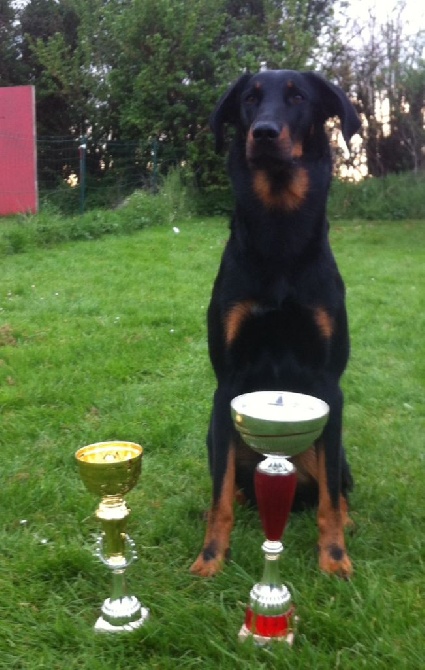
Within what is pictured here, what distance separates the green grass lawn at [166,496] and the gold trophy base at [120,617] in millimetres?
31

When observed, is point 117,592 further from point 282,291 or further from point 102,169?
point 102,169

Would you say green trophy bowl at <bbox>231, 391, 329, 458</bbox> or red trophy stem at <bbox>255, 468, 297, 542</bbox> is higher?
green trophy bowl at <bbox>231, 391, 329, 458</bbox>

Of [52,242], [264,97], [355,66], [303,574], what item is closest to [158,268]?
[52,242]

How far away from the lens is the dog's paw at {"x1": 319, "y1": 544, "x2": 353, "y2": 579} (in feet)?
7.25

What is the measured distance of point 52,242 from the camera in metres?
9.19

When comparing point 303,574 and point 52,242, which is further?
point 52,242

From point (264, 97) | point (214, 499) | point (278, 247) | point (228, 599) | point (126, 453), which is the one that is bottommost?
point (228, 599)

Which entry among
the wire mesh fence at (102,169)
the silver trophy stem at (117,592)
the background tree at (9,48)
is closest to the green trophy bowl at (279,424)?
the silver trophy stem at (117,592)

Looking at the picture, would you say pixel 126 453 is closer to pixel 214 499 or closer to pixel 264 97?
pixel 214 499

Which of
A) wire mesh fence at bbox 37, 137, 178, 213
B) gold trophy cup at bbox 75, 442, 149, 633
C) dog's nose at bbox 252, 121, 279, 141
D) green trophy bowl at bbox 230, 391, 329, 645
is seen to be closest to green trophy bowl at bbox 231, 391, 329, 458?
green trophy bowl at bbox 230, 391, 329, 645

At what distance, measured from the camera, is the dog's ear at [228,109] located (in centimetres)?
257

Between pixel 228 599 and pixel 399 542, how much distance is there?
2.21ft

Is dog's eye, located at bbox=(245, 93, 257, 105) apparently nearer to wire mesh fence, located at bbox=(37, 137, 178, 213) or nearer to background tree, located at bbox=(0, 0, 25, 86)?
wire mesh fence, located at bbox=(37, 137, 178, 213)

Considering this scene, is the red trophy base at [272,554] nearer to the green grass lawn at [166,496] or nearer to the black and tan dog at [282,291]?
the green grass lawn at [166,496]
